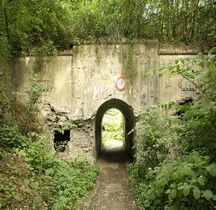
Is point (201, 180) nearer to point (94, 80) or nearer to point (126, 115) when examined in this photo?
point (94, 80)

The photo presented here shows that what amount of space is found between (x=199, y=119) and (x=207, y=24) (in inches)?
240

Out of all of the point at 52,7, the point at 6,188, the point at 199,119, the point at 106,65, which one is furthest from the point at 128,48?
the point at 6,188

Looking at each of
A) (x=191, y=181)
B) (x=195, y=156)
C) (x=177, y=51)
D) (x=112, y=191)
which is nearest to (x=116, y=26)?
(x=177, y=51)

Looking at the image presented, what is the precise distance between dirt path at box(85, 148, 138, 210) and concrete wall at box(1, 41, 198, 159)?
1.21m

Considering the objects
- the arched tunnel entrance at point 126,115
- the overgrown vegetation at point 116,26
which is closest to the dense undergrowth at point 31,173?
the overgrown vegetation at point 116,26

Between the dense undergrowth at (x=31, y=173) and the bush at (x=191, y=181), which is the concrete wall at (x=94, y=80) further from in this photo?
the bush at (x=191, y=181)

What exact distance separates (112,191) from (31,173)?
102 inches

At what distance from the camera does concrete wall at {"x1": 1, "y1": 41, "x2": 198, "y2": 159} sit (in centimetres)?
801

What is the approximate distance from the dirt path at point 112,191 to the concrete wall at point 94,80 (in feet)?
3.98

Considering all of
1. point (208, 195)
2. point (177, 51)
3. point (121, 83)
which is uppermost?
point (177, 51)

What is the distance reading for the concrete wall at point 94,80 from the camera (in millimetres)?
8008

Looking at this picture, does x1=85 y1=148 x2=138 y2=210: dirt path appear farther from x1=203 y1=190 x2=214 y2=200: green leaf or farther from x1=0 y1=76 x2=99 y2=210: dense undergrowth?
x1=203 y1=190 x2=214 y2=200: green leaf

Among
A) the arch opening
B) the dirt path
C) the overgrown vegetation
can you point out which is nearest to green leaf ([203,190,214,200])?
the dirt path

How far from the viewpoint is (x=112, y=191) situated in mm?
6578
